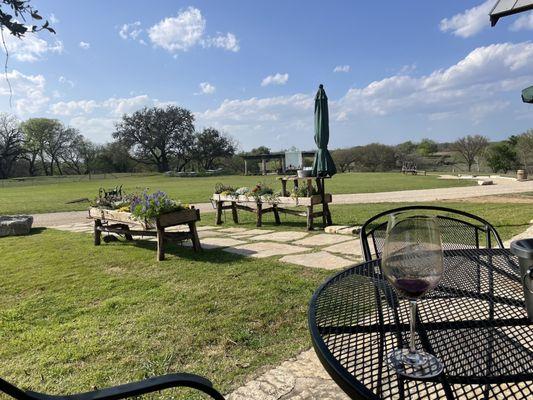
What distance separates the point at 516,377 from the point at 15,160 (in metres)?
61.9

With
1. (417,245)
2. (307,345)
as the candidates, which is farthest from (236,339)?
(417,245)

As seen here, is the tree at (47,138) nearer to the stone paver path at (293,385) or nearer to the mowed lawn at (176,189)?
the mowed lawn at (176,189)

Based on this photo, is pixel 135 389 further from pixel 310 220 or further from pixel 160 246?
pixel 310 220

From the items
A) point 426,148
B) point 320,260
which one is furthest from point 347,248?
point 426,148

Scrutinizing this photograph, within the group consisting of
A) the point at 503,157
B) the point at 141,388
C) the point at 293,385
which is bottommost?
the point at 293,385

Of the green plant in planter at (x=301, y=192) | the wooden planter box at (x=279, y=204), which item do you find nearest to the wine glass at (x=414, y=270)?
the wooden planter box at (x=279, y=204)

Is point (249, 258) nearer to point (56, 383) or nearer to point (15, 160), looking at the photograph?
point (56, 383)

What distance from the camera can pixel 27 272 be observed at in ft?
15.0

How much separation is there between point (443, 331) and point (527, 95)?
223 centimetres

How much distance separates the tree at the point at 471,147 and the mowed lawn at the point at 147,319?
124ft

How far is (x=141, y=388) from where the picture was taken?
98 cm

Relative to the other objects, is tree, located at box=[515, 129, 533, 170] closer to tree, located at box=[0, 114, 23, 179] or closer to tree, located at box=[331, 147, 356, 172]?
tree, located at box=[331, 147, 356, 172]

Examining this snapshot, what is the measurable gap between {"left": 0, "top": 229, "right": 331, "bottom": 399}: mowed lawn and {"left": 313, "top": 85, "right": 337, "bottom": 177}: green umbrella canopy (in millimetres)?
3154

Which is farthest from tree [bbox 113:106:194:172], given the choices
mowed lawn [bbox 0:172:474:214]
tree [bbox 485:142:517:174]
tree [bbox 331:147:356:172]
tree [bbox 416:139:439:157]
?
tree [bbox 485:142:517:174]
